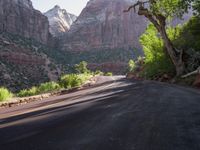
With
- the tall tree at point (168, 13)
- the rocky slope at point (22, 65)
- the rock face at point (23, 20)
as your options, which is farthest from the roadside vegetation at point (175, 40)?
the rock face at point (23, 20)

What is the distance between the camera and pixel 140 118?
6.97m

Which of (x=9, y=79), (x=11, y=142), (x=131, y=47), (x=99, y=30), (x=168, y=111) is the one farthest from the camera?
(x=99, y=30)

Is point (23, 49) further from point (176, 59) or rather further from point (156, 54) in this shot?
point (176, 59)

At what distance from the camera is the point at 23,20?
507ft

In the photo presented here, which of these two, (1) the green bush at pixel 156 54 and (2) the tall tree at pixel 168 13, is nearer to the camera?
(2) the tall tree at pixel 168 13

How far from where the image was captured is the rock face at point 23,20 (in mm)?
138750

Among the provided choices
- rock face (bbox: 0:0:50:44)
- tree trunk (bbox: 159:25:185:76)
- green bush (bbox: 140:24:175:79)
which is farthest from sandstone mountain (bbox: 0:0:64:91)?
tree trunk (bbox: 159:25:185:76)

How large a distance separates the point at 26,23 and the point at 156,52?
136 m

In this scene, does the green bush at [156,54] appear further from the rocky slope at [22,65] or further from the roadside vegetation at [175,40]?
the rocky slope at [22,65]

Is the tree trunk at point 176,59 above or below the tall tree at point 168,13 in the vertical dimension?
below

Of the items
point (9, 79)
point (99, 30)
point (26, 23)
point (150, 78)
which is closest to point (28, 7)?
point (26, 23)

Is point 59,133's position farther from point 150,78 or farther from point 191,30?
point 150,78

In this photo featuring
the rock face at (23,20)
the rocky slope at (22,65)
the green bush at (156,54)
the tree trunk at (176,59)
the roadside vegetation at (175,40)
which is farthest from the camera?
the rock face at (23,20)

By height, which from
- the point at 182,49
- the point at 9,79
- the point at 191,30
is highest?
the point at 191,30
